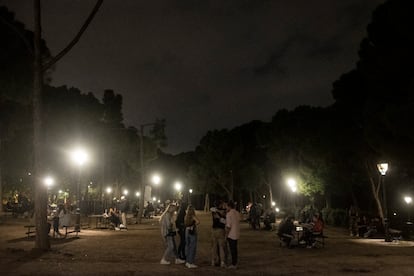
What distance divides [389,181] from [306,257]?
22933 millimetres

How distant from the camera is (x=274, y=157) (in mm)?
52531

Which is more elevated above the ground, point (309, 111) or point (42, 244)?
point (309, 111)

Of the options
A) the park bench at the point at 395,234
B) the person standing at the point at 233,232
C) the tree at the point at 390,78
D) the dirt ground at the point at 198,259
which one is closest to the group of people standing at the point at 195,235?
the person standing at the point at 233,232

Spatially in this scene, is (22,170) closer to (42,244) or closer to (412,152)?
(42,244)

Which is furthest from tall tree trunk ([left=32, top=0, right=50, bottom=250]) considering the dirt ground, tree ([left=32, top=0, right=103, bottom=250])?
the dirt ground

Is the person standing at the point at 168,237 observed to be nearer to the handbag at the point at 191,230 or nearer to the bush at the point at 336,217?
the handbag at the point at 191,230

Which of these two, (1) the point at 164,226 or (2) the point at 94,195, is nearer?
(1) the point at 164,226

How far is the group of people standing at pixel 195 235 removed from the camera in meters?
13.2

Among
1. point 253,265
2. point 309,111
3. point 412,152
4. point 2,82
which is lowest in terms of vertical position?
point 253,265

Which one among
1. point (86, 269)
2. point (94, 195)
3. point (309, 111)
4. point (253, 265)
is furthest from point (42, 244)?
point (94, 195)

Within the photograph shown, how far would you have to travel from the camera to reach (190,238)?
44.0 feet

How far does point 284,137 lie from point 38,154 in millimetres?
36122

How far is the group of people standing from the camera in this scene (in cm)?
1325

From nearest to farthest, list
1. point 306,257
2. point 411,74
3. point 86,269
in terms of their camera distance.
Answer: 1. point 86,269
2. point 306,257
3. point 411,74
